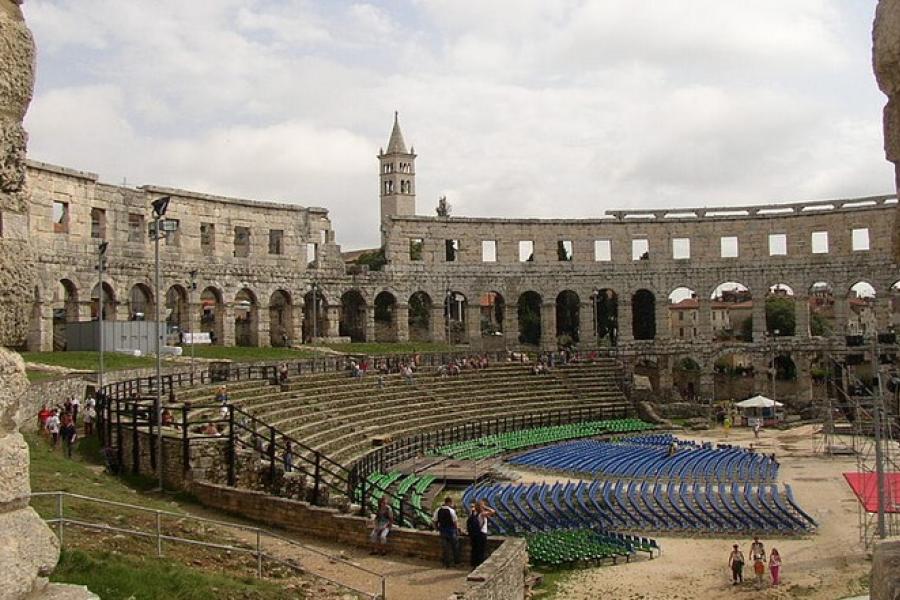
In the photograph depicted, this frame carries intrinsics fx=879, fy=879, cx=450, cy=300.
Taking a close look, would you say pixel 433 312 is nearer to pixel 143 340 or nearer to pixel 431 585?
pixel 143 340

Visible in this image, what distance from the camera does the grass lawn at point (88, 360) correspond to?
26.3 metres

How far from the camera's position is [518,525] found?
1866 cm

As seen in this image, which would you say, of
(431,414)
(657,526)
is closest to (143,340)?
(431,414)

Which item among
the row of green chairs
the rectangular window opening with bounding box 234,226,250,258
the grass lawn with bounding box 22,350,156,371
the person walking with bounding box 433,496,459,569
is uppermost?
the rectangular window opening with bounding box 234,226,250,258

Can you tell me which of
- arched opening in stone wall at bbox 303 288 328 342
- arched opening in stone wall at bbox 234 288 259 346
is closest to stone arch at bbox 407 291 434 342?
arched opening in stone wall at bbox 303 288 328 342

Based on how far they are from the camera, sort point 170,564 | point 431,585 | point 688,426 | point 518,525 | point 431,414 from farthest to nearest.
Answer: point 688,426, point 431,414, point 518,525, point 431,585, point 170,564

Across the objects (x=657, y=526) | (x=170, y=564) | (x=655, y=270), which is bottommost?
(x=657, y=526)

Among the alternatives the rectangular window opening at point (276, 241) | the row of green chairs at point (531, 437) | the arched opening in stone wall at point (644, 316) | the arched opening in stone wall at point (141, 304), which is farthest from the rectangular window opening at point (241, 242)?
the arched opening in stone wall at point (644, 316)

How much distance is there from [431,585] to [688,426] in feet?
92.1

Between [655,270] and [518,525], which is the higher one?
[655,270]

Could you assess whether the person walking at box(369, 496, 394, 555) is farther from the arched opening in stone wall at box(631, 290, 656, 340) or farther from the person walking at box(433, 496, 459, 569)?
the arched opening in stone wall at box(631, 290, 656, 340)

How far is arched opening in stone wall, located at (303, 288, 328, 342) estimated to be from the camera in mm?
42719

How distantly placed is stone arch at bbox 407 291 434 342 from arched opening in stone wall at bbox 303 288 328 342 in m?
4.90

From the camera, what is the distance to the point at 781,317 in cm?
6662
